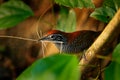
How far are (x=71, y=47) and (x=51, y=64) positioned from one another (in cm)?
66

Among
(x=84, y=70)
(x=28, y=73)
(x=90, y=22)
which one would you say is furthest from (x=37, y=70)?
(x=90, y=22)

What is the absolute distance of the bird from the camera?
4.66ft

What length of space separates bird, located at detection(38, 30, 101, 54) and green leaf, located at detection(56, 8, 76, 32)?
10 cm

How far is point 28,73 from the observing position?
0.83 m

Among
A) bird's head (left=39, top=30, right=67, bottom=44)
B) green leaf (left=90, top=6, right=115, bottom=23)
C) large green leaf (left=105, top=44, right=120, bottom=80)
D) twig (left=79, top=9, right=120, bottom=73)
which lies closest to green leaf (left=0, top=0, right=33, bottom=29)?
bird's head (left=39, top=30, right=67, bottom=44)

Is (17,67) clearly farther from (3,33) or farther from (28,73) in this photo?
(28,73)

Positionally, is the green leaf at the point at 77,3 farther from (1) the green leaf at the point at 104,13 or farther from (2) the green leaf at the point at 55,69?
(2) the green leaf at the point at 55,69

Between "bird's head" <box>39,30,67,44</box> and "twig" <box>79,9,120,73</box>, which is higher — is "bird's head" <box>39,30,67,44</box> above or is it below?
below

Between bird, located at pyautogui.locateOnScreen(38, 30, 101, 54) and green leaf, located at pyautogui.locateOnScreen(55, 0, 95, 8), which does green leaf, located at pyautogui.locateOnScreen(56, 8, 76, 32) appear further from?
green leaf, located at pyautogui.locateOnScreen(55, 0, 95, 8)

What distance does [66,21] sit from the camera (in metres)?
1.62

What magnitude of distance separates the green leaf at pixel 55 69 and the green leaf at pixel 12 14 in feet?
1.88

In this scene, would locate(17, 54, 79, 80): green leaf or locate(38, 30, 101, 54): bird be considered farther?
locate(38, 30, 101, 54): bird

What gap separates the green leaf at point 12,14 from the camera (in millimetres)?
1389

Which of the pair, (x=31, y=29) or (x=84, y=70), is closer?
(x=84, y=70)
